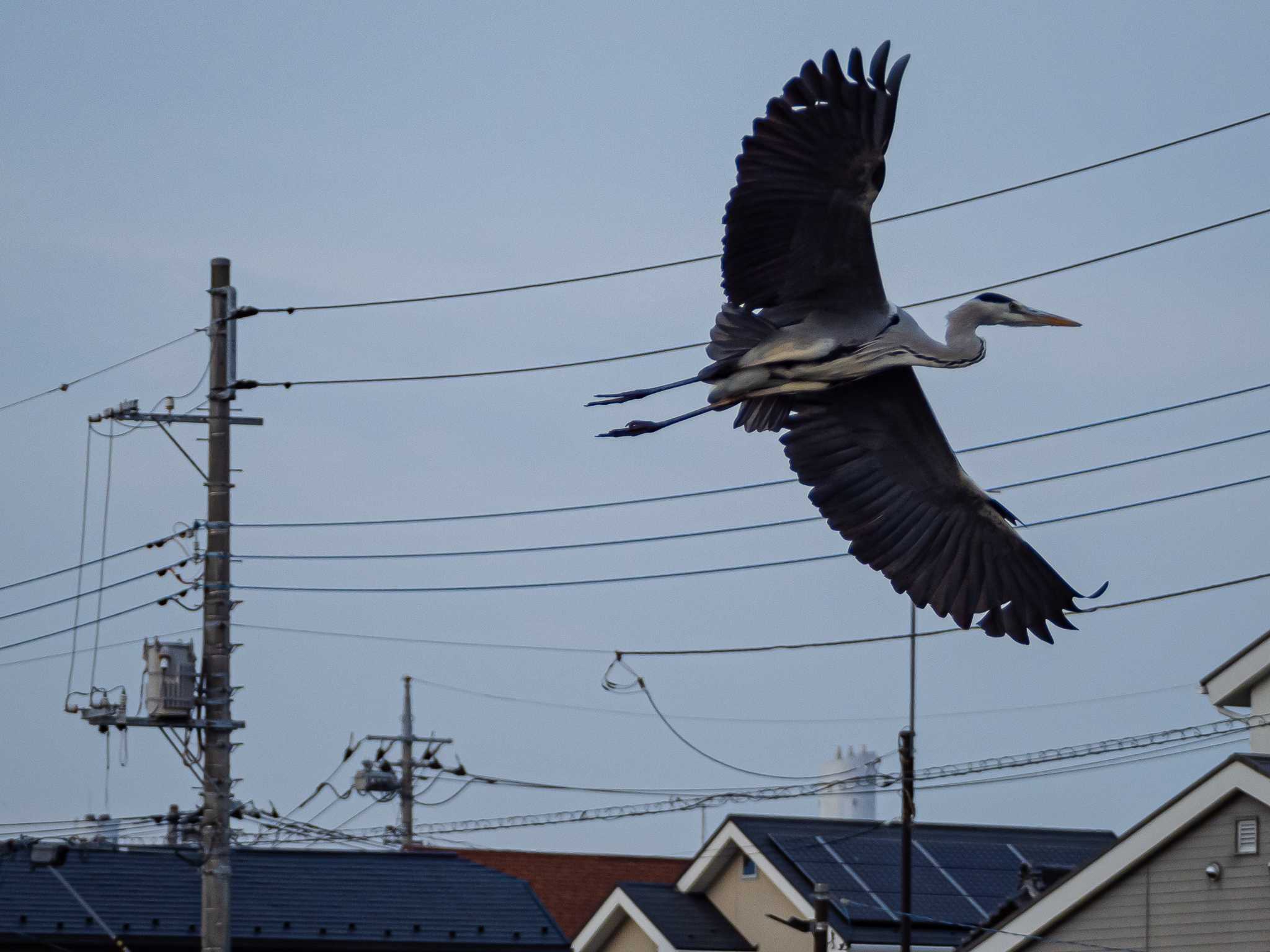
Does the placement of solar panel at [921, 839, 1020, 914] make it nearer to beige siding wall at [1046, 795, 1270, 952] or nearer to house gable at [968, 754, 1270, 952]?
house gable at [968, 754, 1270, 952]

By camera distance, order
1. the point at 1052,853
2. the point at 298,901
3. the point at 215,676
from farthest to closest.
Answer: the point at 1052,853, the point at 298,901, the point at 215,676

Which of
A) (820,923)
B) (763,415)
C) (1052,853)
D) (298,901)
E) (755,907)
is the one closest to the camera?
(763,415)

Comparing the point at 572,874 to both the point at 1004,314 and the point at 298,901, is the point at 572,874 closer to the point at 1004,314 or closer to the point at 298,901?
the point at 298,901

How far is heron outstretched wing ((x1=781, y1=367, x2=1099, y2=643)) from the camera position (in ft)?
26.5

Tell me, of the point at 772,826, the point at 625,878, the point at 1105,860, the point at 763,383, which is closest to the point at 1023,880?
the point at 1105,860

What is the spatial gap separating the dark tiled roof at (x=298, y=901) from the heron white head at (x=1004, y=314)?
50.2 feet

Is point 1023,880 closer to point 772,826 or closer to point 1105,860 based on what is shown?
point 1105,860

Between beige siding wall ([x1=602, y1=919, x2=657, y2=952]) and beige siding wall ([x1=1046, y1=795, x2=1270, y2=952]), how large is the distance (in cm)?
968

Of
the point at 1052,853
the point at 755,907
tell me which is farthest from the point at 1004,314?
the point at 1052,853

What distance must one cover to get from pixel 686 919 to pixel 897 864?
3.08m

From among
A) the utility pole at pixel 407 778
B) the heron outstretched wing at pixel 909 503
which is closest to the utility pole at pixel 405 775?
the utility pole at pixel 407 778

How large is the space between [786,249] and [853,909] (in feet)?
63.2

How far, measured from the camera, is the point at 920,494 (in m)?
8.30

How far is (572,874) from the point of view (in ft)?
111
